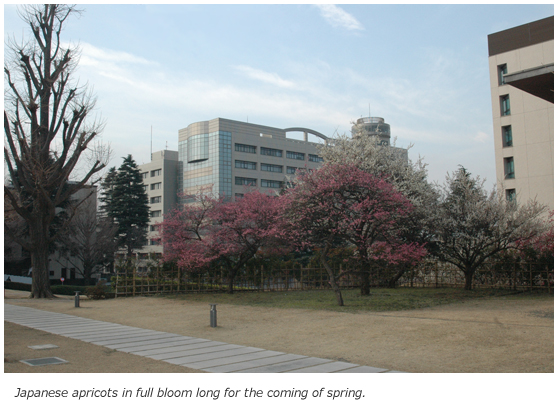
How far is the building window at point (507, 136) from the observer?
34562 mm

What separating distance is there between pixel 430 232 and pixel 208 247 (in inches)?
398

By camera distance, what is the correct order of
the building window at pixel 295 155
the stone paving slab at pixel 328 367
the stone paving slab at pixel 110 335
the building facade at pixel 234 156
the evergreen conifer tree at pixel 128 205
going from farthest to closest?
the building window at pixel 295 155 → the building facade at pixel 234 156 → the evergreen conifer tree at pixel 128 205 → the stone paving slab at pixel 110 335 → the stone paving slab at pixel 328 367

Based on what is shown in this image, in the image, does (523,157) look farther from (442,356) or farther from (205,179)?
(205,179)

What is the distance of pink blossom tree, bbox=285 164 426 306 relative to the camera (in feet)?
52.9

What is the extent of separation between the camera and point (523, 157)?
33.5 m

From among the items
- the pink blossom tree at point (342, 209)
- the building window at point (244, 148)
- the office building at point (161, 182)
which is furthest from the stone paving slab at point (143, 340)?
the office building at point (161, 182)

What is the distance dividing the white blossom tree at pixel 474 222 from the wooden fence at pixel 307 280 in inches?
81.8

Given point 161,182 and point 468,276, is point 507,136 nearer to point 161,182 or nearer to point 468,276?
point 468,276

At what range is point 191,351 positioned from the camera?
8.62 metres

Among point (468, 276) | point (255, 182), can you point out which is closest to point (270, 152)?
point (255, 182)

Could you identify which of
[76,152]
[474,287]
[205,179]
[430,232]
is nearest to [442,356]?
[430,232]

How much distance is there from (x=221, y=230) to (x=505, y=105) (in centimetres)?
2664

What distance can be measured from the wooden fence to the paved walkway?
864 centimetres

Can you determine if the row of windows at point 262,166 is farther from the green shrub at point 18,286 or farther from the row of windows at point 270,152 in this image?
the green shrub at point 18,286
